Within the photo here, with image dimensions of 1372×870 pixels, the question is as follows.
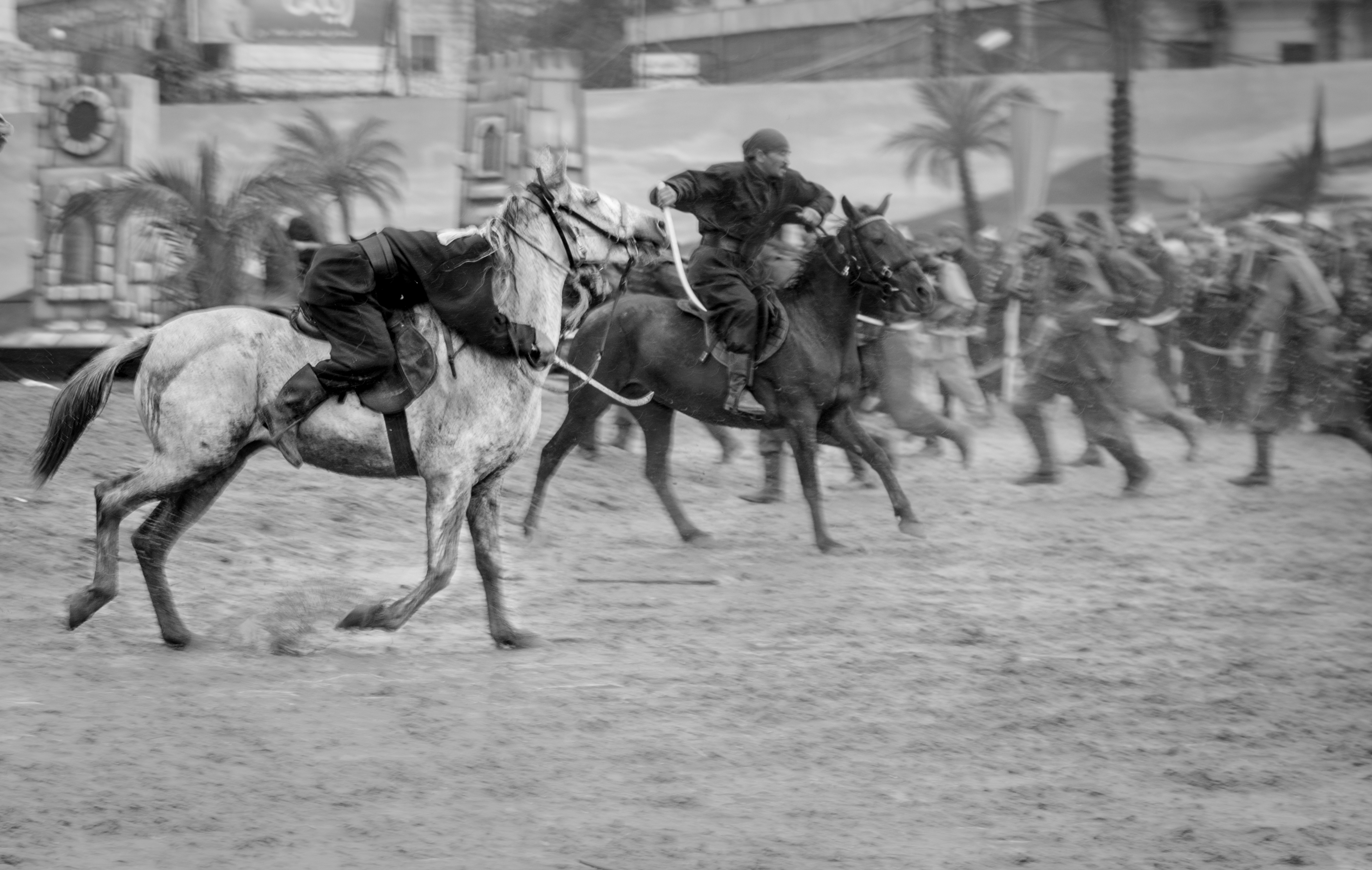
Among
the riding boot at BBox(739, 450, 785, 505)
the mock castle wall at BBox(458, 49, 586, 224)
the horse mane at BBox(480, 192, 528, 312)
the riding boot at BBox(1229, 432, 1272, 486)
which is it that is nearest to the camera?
the horse mane at BBox(480, 192, 528, 312)

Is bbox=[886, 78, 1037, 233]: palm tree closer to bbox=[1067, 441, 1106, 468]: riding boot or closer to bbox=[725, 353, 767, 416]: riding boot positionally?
bbox=[1067, 441, 1106, 468]: riding boot

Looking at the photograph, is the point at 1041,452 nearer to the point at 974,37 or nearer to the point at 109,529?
the point at 109,529

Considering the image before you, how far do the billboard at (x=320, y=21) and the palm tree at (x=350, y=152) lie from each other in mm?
11682

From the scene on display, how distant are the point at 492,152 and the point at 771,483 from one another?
1116 centimetres

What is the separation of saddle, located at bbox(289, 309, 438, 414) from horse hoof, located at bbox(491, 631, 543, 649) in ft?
4.10

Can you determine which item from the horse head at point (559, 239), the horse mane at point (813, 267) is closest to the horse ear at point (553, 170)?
the horse head at point (559, 239)

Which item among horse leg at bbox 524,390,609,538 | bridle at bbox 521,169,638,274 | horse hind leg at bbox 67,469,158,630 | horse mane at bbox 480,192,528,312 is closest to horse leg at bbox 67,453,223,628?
horse hind leg at bbox 67,469,158,630

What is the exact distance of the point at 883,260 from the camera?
35.8ft

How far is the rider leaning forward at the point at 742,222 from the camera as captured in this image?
10477 millimetres

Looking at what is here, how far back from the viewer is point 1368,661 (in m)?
7.54

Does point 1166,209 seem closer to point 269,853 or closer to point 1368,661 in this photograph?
point 1368,661

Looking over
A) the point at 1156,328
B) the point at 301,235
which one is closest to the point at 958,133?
the point at 1156,328

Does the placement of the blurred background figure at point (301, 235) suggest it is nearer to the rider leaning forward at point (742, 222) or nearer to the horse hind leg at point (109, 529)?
the rider leaning forward at point (742, 222)

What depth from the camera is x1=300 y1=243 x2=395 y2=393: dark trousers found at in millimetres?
6965
